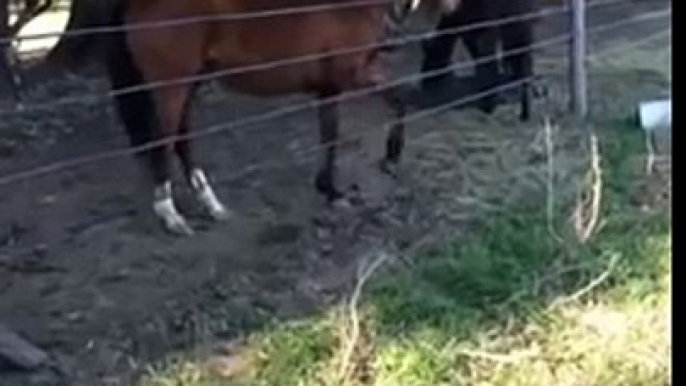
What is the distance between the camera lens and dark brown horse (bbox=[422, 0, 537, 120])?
609 cm

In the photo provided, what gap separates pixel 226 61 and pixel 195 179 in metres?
0.41

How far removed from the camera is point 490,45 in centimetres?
646

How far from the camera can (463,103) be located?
6211mm

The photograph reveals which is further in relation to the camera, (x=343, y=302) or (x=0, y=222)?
(x=0, y=222)

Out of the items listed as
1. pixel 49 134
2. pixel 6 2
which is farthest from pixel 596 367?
pixel 6 2

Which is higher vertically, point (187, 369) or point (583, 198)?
point (187, 369)

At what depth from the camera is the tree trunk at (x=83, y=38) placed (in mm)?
4711

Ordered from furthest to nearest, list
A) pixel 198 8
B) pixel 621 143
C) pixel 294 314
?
1. pixel 621 143
2. pixel 198 8
3. pixel 294 314

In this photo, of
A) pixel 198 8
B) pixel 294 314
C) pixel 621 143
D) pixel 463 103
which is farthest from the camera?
pixel 463 103

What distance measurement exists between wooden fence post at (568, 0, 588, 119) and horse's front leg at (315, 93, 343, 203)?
1.37 meters

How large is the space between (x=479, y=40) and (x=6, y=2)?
2.27 m

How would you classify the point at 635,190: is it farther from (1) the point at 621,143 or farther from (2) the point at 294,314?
(2) the point at 294,314

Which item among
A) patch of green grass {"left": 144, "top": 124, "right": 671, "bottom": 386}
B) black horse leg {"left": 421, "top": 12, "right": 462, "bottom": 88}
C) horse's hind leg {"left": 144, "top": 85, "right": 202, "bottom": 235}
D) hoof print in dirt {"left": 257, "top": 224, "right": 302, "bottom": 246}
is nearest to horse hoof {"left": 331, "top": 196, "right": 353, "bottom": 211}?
hoof print in dirt {"left": 257, "top": 224, "right": 302, "bottom": 246}

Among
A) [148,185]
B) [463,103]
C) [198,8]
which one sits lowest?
[463,103]
